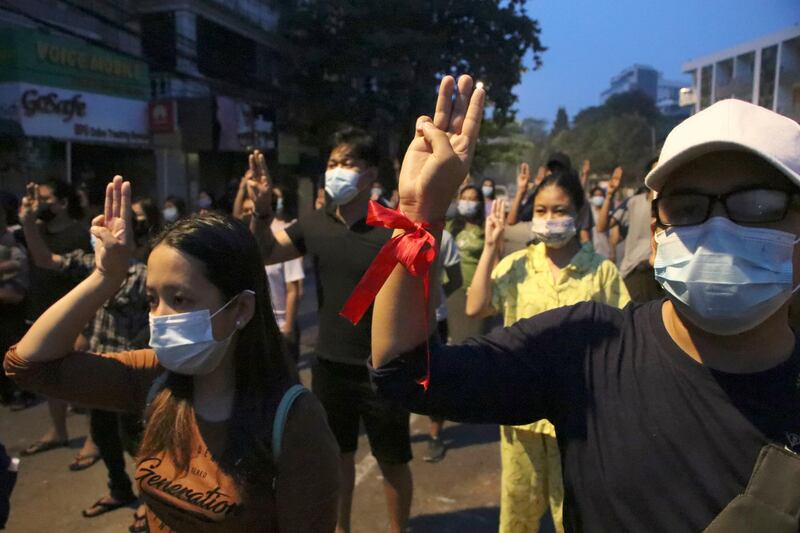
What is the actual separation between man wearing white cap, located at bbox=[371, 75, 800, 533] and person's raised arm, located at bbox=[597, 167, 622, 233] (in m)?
5.05

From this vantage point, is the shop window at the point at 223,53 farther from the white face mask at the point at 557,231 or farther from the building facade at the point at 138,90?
the white face mask at the point at 557,231

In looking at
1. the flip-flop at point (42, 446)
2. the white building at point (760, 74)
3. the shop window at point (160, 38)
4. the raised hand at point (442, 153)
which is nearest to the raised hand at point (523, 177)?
the raised hand at point (442, 153)

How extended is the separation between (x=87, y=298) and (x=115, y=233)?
0.21 m

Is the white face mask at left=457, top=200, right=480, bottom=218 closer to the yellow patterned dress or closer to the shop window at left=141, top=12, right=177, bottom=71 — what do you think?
the yellow patterned dress

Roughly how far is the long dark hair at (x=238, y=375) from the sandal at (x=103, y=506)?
2.35 m

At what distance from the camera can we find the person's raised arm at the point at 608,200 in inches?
242

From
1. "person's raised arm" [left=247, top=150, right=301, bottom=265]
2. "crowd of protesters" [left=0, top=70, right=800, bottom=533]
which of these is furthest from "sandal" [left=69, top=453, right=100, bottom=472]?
"person's raised arm" [left=247, top=150, right=301, bottom=265]

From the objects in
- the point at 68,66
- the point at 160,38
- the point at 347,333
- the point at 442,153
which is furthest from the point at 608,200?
the point at 160,38

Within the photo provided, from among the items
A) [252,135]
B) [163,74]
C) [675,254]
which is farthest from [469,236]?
[252,135]

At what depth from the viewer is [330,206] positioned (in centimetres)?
336

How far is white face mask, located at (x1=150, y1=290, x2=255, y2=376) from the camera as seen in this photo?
1.75 m

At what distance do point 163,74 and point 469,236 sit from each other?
37.2 ft

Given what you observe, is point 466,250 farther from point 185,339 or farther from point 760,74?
point 760,74

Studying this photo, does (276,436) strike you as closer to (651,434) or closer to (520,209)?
(651,434)
